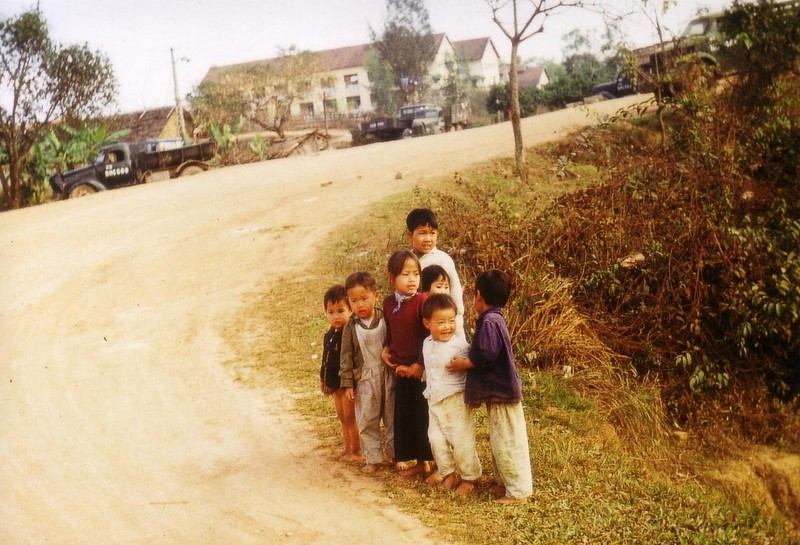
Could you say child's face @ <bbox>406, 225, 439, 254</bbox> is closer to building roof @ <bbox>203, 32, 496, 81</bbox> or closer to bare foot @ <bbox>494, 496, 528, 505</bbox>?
bare foot @ <bbox>494, 496, 528, 505</bbox>

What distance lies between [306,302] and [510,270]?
239 centimetres

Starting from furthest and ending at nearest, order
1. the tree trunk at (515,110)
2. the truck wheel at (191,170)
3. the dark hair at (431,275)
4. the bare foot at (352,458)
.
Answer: the truck wheel at (191,170) < the tree trunk at (515,110) < the bare foot at (352,458) < the dark hair at (431,275)

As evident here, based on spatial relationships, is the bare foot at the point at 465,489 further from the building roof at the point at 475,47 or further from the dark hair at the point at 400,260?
the building roof at the point at 475,47

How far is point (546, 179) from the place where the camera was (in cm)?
1395

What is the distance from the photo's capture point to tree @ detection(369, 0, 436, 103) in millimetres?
40594

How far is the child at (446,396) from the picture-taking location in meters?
4.23

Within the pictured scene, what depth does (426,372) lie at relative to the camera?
4.39 metres

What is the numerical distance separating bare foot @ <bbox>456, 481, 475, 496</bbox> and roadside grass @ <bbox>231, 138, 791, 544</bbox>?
0.05 metres

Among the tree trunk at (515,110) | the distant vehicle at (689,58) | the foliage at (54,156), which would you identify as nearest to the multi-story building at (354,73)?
the foliage at (54,156)

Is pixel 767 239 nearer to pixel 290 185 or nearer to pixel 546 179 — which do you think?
pixel 546 179

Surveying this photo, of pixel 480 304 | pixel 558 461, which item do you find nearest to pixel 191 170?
pixel 558 461

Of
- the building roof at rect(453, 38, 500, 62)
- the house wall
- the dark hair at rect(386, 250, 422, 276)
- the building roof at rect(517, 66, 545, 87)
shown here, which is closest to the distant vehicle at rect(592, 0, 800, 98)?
the dark hair at rect(386, 250, 422, 276)

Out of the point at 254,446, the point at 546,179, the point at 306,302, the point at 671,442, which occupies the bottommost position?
the point at 671,442

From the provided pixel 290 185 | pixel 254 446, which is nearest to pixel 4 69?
pixel 290 185
